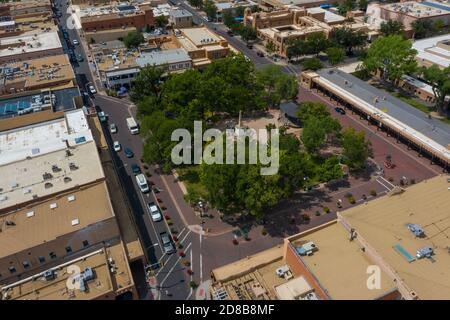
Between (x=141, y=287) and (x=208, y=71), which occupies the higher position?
(x=208, y=71)

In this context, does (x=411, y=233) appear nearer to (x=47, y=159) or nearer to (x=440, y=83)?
(x=440, y=83)

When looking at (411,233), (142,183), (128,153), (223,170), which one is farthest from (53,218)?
(411,233)

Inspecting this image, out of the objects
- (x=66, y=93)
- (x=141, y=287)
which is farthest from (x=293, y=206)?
(x=66, y=93)

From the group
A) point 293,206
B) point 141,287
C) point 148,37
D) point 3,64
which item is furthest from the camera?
point 148,37

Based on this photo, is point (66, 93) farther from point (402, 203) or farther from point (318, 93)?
point (402, 203)

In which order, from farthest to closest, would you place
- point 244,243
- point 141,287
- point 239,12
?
point 239,12
point 244,243
point 141,287

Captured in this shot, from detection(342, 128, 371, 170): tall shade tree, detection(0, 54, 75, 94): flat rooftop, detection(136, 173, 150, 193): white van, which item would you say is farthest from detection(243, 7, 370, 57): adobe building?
detection(136, 173, 150, 193): white van

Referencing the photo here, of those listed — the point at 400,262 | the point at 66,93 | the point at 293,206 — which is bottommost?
the point at 293,206

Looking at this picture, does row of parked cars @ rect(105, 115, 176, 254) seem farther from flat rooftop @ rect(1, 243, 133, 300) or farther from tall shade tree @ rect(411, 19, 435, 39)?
tall shade tree @ rect(411, 19, 435, 39)
